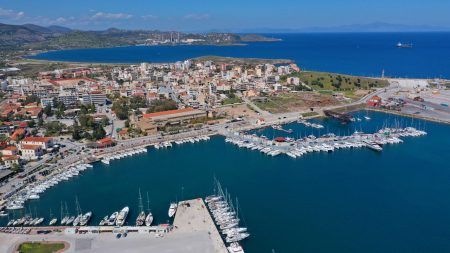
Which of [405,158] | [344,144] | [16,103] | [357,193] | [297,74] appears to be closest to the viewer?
[357,193]

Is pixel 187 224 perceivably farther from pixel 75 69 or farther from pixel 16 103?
pixel 75 69

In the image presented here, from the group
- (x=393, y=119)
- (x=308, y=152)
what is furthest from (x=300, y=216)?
(x=393, y=119)

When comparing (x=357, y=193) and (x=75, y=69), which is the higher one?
(x=75, y=69)

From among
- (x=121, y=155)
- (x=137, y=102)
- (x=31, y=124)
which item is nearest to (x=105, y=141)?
(x=121, y=155)

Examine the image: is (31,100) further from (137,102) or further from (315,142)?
(315,142)

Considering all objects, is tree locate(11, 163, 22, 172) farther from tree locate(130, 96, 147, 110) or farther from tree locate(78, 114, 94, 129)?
tree locate(130, 96, 147, 110)

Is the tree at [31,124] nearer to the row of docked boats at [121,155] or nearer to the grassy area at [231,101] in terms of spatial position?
the row of docked boats at [121,155]
